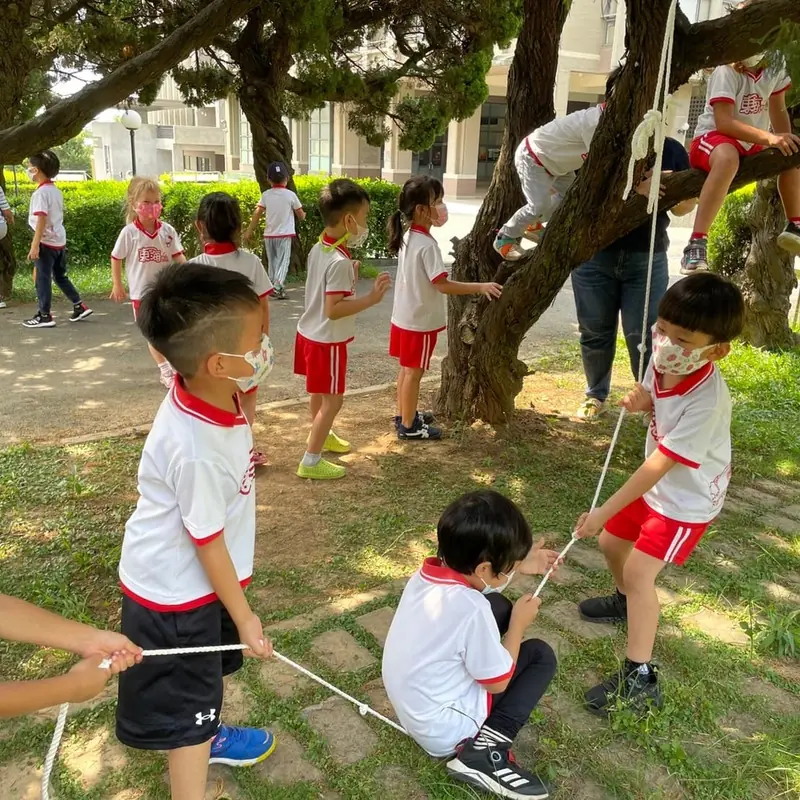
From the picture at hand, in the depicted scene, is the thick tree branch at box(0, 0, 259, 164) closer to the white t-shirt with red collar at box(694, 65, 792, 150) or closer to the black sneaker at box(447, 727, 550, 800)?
the white t-shirt with red collar at box(694, 65, 792, 150)

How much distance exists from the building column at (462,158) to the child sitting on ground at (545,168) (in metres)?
22.7

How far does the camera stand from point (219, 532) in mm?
1650

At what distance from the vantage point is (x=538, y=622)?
106 inches

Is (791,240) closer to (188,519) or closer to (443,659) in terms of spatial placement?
(443,659)

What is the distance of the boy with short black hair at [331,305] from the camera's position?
3752 millimetres

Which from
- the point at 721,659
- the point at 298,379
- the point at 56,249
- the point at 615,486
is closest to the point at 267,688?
the point at 721,659

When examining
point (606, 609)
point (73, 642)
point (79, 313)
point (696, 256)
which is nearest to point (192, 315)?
point (73, 642)

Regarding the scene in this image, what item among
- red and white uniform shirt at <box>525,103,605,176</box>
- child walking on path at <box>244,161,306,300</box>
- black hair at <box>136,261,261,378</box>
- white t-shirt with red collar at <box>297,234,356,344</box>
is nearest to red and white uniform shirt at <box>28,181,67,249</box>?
child walking on path at <box>244,161,306,300</box>

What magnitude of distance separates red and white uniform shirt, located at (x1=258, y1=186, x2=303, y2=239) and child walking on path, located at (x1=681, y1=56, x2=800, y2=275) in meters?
6.13

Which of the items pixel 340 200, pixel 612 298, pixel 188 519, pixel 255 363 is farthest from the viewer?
pixel 612 298

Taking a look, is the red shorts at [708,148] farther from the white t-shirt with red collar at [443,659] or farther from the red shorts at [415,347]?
the white t-shirt with red collar at [443,659]

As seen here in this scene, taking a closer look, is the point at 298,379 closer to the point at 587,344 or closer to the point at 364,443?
the point at 364,443

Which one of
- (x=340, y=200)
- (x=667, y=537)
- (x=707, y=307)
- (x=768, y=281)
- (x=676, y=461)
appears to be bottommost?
(x=667, y=537)

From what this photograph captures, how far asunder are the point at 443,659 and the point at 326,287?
2.31m
